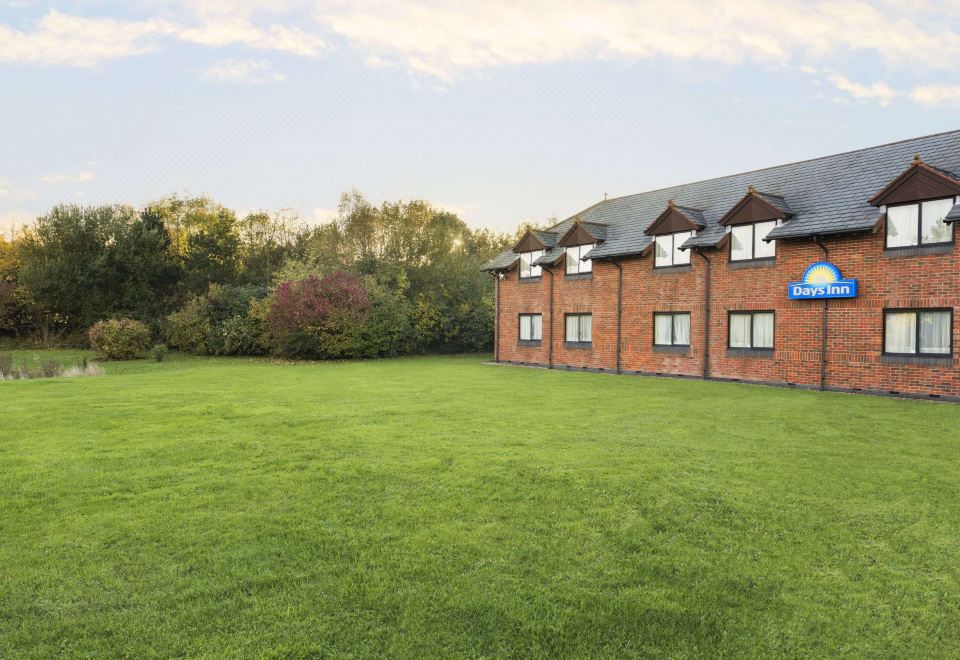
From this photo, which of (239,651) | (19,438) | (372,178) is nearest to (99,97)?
(19,438)

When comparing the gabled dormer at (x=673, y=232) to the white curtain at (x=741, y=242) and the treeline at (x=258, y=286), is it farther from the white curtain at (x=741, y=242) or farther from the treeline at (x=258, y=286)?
the treeline at (x=258, y=286)

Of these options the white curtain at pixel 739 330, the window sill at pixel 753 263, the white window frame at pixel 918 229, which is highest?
the white window frame at pixel 918 229

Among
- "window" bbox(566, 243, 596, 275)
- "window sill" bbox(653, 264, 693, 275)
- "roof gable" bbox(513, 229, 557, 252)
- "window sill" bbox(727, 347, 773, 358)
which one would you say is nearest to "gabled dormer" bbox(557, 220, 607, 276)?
"window" bbox(566, 243, 596, 275)

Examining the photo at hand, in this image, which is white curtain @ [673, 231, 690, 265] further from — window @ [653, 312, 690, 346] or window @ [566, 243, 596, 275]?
window @ [566, 243, 596, 275]

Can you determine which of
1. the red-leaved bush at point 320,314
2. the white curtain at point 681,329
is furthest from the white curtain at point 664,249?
the red-leaved bush at point 320,314

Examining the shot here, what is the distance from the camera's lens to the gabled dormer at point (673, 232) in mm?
20734

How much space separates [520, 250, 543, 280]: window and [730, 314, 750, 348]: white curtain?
9.54 m

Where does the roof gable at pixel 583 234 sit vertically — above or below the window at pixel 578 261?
above

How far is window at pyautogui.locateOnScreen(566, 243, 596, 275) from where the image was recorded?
80.5ft

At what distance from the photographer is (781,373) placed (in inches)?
709

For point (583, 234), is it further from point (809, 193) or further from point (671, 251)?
point (809, 193)

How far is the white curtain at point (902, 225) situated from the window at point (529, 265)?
13.7m

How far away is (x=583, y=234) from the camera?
2439cm

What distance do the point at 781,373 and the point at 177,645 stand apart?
1846 cm
